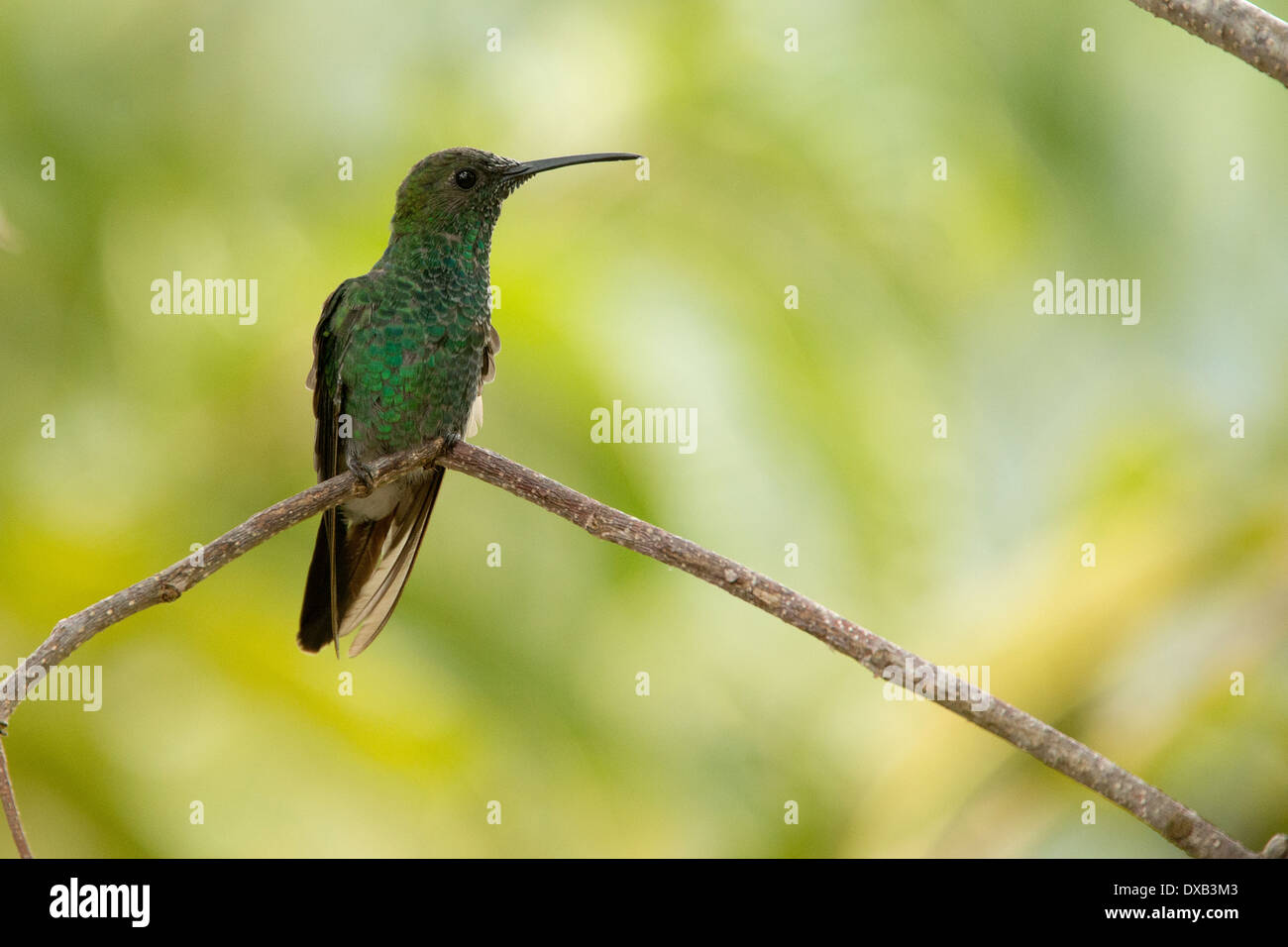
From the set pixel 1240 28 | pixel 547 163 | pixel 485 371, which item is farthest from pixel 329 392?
pixel 1240 28

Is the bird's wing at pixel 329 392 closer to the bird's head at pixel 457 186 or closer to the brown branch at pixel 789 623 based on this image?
the bird's head at pixel 457 186

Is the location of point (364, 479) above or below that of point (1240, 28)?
below

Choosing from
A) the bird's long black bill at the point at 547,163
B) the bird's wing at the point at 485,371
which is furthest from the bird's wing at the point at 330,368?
the bird's long black bill at the point at 547,163

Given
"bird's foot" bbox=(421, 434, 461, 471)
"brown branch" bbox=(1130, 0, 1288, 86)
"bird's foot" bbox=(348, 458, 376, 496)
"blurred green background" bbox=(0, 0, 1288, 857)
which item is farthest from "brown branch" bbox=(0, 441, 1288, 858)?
"blurred green background" bbox=(0, 0, 1288, 857)

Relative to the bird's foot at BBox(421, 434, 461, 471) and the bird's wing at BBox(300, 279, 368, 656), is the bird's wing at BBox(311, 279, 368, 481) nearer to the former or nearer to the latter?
the bird's wing at BBox(300, 279, 368, 656)

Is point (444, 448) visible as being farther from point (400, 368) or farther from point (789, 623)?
point (789, 623)

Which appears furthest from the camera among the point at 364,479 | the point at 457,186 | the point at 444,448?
the point at 457,186
